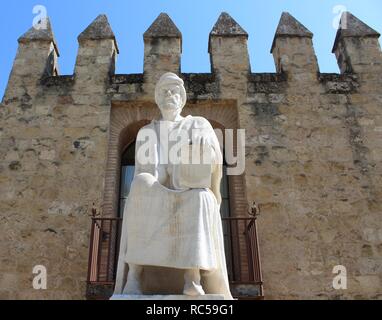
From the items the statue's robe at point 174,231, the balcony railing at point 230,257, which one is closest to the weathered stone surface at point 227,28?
the balcony railing at point 230,257

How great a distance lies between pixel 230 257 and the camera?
6.84 metres

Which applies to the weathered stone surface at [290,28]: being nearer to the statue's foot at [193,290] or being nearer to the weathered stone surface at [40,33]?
the weathered stone surface at [40,33]

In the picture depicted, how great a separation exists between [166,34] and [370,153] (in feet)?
13.8

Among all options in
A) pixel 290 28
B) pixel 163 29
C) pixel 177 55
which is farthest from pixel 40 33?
pixel 290 28

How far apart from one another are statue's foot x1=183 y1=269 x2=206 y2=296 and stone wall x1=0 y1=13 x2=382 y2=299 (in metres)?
3.02

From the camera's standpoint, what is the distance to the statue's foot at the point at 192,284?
342cm

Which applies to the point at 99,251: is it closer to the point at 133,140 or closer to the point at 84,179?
the point at 84,179

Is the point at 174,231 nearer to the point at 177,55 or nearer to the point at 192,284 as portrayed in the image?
the point at 192,284

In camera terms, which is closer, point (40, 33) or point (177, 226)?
point (177, 226)

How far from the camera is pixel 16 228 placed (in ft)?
22.0

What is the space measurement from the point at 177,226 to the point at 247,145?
13.1 ft

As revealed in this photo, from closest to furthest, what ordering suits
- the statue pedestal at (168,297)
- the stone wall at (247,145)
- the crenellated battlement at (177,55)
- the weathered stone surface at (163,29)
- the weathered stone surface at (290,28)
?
1. the statue pedestal at (168,297)
2. the stone wall at (247,145)
3. the crenellated battlement at (177,55)
4. the weathered stone surface at (163,29)
5. the weathered stone surface at (290,28)

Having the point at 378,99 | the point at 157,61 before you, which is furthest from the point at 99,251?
the point at 378,99

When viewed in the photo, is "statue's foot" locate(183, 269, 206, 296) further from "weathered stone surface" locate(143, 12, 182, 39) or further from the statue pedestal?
"weathered stone surface" locate(143, 12, 182, 39)
